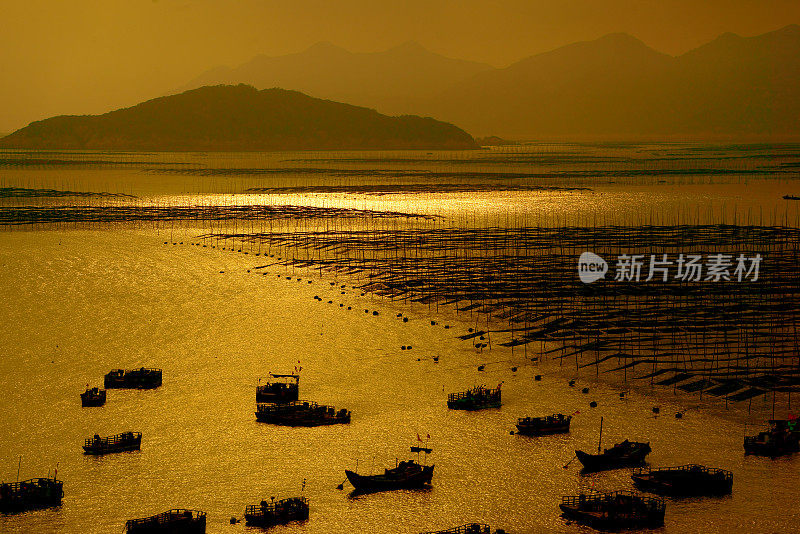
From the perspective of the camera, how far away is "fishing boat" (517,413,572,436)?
1519 inches

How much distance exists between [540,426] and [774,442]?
9.48 m

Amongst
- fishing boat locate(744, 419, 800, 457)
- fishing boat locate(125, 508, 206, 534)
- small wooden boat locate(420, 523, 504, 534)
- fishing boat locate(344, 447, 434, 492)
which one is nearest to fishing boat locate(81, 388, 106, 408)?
fishing boat locate(125, 508, 206, 534)

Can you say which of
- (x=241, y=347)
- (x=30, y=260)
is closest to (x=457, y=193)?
(x=30, y=260)

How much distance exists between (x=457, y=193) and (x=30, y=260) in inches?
3298

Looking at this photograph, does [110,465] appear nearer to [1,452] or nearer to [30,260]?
[1,452]

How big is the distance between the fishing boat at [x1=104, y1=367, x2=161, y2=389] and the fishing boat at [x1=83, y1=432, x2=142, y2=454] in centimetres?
811

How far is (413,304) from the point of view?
62.1m

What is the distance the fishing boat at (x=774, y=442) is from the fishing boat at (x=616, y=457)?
14.6 ft

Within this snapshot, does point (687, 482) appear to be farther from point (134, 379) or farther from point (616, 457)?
point (134, 379)

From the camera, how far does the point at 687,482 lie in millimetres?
33188

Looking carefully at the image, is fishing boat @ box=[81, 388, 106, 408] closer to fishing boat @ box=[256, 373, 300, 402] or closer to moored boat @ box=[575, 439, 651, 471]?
fishing boat @ box=[256, 373, 300, 402]

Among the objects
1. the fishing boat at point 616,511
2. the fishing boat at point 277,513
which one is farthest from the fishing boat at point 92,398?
the fishing boat at point 616,511

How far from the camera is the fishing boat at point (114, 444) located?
36406 millimetres

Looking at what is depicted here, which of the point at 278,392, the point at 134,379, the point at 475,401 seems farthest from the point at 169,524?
the point at 134,379
